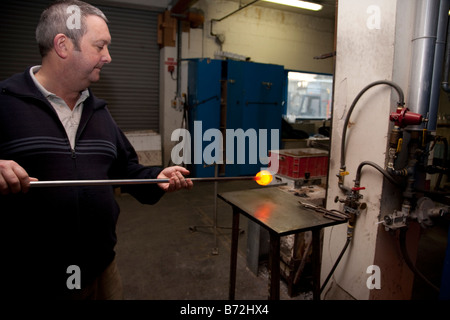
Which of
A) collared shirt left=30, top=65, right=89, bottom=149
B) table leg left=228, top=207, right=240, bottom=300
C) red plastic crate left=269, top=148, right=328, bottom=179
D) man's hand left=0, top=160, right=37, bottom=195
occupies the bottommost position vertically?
table leg left=228, top=207, right=240, bottom=300

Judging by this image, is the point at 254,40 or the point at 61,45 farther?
the point at 254,40

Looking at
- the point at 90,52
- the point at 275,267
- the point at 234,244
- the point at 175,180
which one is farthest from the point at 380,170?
the point at 90,52

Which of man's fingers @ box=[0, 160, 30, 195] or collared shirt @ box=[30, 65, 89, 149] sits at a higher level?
collared shirt @ box=[30, 65, 89, 149]

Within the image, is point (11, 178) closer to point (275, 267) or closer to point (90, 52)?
point (90, 52)

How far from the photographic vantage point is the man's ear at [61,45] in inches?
49.1

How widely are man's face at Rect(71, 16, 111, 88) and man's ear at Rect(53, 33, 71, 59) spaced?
3 cm

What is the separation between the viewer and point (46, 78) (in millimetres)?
1275

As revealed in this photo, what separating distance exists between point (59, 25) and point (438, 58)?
1.92 m

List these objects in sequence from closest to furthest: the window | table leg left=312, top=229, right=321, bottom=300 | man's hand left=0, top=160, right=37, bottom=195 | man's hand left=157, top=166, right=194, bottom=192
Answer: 1. man's hand left=0, top=160, right=37, bottom=195
2. man's hand left=157, top=166, right=194, bottom=192
3. table leg left=312, top=229, right=321, bottom=300
4. the window

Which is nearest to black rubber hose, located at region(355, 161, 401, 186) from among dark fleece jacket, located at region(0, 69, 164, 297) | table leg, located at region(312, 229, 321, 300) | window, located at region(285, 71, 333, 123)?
table leg, located at region(312, 229, 321, 300)

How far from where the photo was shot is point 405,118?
151 centimetres

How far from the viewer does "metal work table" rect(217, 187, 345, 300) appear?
1.47 metres

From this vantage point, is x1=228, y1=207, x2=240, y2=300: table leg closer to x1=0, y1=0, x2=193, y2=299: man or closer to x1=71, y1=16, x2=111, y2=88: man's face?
x1=0, y1=0, x2=193, y2=299: man

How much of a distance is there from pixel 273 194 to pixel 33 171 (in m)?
1.38
